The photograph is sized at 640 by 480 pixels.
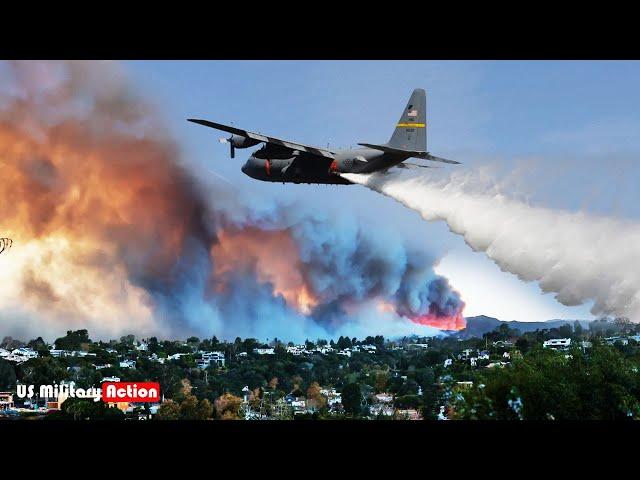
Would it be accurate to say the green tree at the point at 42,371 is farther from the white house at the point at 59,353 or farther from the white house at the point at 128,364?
the white house at the point at 128,364

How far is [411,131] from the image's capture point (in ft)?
116

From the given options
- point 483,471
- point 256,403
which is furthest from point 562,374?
point 483,471

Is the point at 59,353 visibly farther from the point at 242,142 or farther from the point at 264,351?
the point at 242,142

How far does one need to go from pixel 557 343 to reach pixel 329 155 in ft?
79.3

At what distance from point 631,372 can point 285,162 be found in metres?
14.2

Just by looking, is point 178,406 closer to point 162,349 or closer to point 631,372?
point 162,349

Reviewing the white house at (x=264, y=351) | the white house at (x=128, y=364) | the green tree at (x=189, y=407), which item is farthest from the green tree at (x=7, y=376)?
the white house at (x=264, y=351)

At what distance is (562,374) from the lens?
37.5 m

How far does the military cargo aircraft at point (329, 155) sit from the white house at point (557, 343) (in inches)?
837

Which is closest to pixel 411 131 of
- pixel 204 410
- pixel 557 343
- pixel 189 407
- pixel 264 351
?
pixel 189 407

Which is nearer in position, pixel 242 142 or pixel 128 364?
pixel 242 142

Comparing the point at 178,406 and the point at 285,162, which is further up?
the point at 285,162
